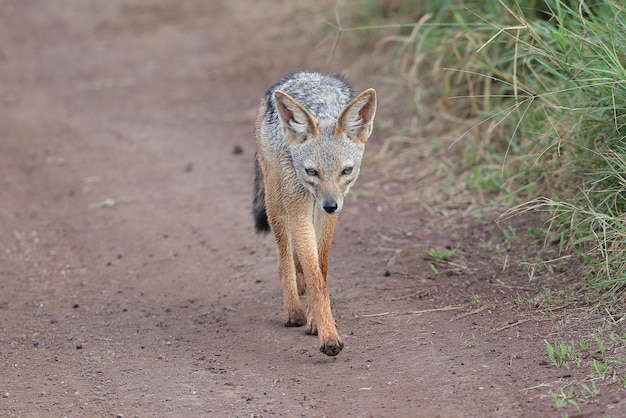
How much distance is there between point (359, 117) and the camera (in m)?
5.58

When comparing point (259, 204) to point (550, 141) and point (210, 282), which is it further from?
point (550, 141)

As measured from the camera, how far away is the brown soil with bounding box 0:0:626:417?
194 inches

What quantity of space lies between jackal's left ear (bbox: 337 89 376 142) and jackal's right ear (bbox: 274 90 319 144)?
0.17 m

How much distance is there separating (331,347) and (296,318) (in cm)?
74

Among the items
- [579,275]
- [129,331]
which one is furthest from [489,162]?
[129,331]

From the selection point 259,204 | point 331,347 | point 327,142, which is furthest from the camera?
point 259,204

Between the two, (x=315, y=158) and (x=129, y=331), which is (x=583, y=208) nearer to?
(x=315, y=158)

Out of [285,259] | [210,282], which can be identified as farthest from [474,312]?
[210,282]

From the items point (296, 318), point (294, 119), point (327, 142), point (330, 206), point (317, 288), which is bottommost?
point (296, 318)

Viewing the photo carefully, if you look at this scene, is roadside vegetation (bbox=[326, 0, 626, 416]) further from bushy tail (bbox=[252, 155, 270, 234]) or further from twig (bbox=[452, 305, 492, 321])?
bushy tail (bbox=[252, 155, 270, 234])

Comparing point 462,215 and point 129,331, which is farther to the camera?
point 462,215

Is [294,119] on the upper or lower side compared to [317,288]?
upper

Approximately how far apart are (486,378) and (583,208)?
5.80 ft

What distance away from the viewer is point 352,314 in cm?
598
